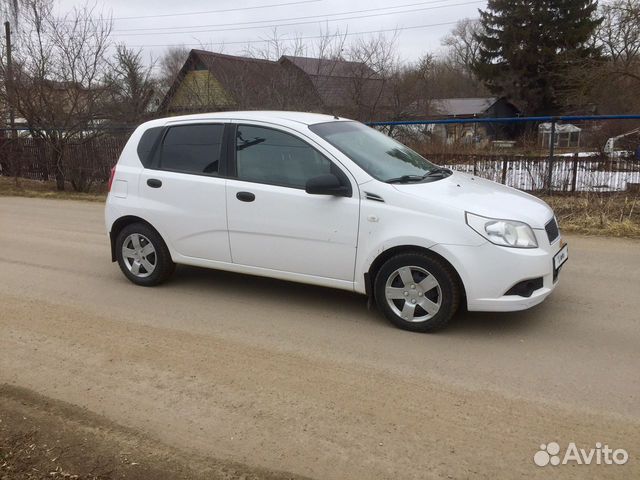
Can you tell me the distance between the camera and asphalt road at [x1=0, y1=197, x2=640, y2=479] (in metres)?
3.10

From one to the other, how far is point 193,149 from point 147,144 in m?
0.62

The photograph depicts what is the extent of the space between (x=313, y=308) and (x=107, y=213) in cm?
257

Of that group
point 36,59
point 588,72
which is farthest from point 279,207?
point 588,72

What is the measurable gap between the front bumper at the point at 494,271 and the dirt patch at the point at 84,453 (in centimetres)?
218

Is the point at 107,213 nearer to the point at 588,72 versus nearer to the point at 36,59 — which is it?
the point at 36,59

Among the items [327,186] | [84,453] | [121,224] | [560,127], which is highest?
[560,127]

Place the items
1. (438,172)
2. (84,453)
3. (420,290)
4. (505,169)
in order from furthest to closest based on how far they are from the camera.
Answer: (505,169) → (438,172) → (420,290) → (84,453)

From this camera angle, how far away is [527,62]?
39.0 meters

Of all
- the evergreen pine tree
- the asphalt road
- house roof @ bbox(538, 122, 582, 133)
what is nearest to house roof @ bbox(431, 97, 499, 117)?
the evergreen pine tree

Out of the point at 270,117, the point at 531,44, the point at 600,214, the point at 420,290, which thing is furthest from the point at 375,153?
the point at 531,44

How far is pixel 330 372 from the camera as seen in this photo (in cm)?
402

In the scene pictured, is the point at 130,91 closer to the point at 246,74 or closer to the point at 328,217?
the point at 246,74

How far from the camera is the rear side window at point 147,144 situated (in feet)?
19.4

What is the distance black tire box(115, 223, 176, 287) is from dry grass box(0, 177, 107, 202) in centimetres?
805
